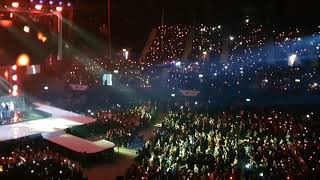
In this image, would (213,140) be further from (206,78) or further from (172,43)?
(172,43)

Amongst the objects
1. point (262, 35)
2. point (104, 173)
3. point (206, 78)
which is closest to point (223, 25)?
point (262, 35)

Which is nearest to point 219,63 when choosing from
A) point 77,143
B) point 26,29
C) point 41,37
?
point 41,37

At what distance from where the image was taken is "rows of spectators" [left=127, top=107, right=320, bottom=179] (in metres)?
14.4

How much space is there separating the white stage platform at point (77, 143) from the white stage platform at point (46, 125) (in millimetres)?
365

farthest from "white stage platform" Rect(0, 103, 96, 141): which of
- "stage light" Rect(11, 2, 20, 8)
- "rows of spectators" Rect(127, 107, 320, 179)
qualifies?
"stage light" Rect(11, 2, 20, 8)

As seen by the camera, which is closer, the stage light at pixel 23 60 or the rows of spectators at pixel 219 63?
the stage light at pixel 23 60

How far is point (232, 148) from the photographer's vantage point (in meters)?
17.6

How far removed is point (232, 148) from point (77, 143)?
647cm

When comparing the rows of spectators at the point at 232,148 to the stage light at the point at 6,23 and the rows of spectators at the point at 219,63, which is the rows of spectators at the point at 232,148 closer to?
the rows of spectators at the point at 219,63

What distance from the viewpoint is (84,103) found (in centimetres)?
2694

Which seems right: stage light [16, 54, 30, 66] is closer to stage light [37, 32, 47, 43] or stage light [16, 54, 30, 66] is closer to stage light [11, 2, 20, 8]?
stage light [37, 32, 47, 43]

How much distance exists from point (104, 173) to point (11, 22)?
9.87 metres

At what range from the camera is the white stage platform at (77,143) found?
18641 millimetres

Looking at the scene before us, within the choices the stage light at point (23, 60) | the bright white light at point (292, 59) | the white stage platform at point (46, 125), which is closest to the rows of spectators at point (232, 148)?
the white stage platform at point (46, 125)
